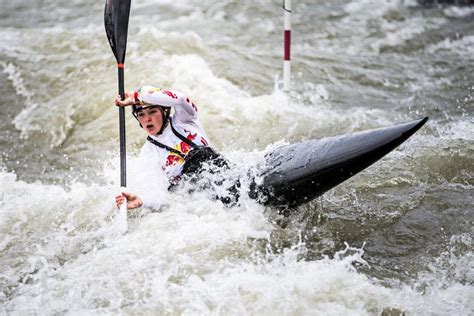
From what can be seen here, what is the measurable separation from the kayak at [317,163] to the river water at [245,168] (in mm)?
190

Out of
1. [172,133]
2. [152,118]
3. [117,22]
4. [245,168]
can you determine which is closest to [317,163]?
[245,168]

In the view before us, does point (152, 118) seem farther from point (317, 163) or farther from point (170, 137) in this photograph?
point (317, 163)

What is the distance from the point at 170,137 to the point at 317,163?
3.67 feet

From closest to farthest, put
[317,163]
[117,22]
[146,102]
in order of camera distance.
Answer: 1. [317,163]
2. [146,102]
3. [117,22]

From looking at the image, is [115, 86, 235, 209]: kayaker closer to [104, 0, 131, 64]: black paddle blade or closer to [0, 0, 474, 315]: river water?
[0, 0, 474, 315]: river water

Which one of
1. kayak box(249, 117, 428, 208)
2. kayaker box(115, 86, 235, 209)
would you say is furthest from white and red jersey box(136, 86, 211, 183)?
kayak box(249, 117, 428, 208)

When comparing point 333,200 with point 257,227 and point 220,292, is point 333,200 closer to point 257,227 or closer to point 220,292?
point 257,227

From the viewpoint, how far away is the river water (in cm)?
368

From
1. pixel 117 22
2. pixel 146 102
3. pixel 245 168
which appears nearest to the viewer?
pixel 146 102

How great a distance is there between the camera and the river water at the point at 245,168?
3.68m

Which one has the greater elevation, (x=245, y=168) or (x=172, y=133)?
(x=172, y=133)

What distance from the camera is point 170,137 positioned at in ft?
14.8

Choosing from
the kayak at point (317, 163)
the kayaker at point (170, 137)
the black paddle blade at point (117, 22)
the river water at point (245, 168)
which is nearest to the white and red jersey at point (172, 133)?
the kayaker at point (170, 137)

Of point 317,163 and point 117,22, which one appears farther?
point 117,22
